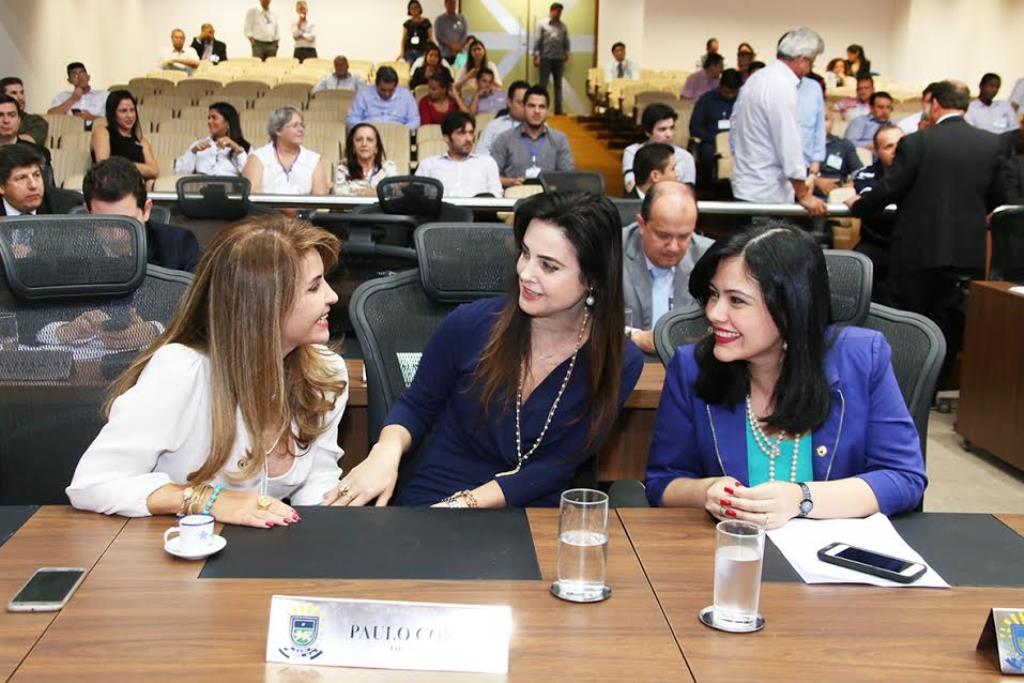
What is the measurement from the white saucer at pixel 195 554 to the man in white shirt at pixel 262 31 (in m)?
12.5

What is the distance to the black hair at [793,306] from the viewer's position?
1.86 m

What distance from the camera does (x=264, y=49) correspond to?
13.6 metres

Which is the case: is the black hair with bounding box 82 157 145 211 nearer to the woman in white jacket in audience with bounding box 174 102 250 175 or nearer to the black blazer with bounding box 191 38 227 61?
the woman in white jacket in audience with bounding box 174 102 250 175

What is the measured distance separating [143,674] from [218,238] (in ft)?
2.88

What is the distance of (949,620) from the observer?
4.56 feet

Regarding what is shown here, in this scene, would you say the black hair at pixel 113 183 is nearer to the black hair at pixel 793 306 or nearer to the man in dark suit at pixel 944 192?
the black hair at pixel 793 306

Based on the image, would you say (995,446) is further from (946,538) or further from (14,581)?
(14,581)

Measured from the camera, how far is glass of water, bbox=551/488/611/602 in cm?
143

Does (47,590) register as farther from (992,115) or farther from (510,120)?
(992,115)

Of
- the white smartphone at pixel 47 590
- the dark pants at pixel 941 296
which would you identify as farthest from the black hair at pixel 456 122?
the white smartphone at pixel 47 590

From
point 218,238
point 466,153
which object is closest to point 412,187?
point 466,153

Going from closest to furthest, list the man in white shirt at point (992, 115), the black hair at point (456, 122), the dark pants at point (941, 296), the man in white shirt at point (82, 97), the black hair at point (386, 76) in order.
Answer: the dark pants at point (941, 296) < the black hair at point (456, 122) < the black hair at point (386, 76) < the man in white shirt at point (82, 97) < the man in white shirt at point (992, 115)

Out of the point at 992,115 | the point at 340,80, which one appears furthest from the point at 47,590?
the point at 992,115

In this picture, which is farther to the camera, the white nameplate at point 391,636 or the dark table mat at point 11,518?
the dark table mat at point 11,518
